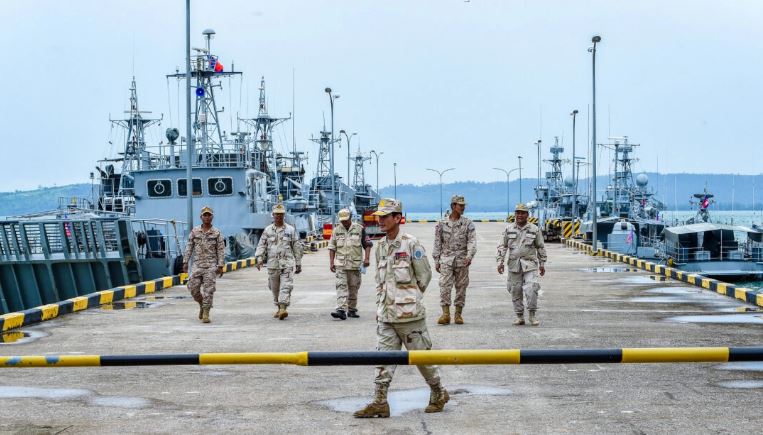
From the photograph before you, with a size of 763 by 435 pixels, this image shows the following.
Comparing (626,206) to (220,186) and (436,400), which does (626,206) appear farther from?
(436,400)

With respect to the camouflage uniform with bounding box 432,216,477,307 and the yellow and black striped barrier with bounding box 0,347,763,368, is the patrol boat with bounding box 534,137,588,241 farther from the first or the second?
the yellow and black striped barrier with bounding box 0,347,763,368

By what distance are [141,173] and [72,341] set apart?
84.9 ft

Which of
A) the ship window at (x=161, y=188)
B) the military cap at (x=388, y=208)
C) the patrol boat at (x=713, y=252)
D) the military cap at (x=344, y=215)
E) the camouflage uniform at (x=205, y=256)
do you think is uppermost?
the ship window at (x=161, y=188)

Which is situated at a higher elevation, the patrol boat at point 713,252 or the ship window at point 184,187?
the ship window at point 184,187

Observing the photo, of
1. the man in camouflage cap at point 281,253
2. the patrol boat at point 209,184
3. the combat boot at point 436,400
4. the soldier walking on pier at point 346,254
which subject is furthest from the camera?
the patrol boat at point 209,184

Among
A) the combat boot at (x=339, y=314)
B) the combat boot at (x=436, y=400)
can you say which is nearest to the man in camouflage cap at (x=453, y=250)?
the combat boot at (x=339, y=314)

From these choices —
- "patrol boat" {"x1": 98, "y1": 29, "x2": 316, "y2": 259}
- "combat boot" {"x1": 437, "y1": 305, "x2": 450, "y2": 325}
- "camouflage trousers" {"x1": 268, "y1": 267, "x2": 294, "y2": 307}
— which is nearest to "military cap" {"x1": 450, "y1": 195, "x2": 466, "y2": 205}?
"combat boot" {"x1": 437, "y1": 305, "x2": 450, "y2": 325}

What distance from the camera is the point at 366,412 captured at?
8320mm

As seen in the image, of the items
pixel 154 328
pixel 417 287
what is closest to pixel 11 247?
pixel 154 328

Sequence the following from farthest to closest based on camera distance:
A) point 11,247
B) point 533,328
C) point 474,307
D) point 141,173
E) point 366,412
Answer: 1. point 141,173
2. point 11,247
3. point 474,307
4. point 533,328
5. point 366,412

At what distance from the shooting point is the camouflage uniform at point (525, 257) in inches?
569

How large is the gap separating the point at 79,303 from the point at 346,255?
5.61 meters

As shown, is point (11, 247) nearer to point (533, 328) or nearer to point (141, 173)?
point (141, 173)

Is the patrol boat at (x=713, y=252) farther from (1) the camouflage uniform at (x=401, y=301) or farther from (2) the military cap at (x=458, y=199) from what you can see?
(1) the camouflage uniform at (x=401, y=301)
